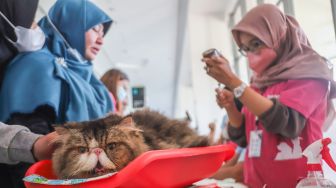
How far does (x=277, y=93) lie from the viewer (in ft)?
2.75

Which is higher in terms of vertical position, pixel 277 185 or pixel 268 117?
pixel 268 117

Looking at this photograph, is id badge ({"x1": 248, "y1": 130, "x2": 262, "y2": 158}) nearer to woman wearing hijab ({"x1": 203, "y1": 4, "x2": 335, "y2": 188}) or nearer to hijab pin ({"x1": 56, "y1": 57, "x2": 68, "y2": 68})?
woman wearing hijab ({"x1": 203, "y1": 4, "x2": 335, "y2": 188})

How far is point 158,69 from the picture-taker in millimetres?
6207

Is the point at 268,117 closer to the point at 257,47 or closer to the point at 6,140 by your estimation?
the point at 257,47

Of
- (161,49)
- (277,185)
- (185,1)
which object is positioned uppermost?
(185,1)

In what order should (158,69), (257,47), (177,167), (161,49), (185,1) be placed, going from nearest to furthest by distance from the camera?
(177,167) → (257,47) → (185,1) → (161,49) → (158,69)

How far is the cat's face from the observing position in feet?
1.83

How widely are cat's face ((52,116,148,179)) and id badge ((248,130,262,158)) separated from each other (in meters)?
0.39

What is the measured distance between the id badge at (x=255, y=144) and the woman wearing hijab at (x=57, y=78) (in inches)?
20.0

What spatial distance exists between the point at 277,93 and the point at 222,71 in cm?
18

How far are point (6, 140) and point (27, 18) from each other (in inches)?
14.4

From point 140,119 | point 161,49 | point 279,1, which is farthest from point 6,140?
point 161,49

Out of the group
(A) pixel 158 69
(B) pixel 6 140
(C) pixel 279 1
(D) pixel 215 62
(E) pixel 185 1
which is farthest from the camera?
(A) pixel 158 69

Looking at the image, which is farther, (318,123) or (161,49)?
(161,49)
